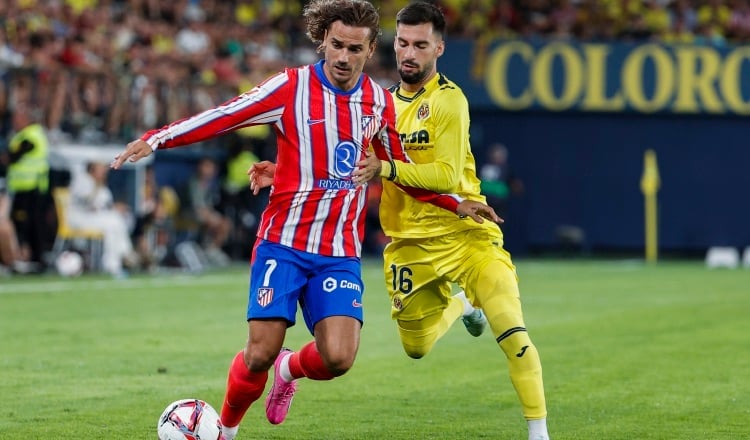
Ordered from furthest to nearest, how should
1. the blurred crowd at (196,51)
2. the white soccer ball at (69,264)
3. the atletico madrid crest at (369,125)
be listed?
1. the blurred crowd at (196,51)
2. the white soccer ball at (69,264)
3. the atletico madrid crest at (369,125)

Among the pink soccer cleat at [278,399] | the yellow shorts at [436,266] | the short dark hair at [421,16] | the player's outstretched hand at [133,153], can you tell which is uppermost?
the short dark hair at [421,16]

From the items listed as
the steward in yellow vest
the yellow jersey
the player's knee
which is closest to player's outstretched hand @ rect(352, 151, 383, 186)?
the yellow jersey

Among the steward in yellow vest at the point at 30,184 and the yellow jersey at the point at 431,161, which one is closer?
the yellow jersey at the point at 431,161

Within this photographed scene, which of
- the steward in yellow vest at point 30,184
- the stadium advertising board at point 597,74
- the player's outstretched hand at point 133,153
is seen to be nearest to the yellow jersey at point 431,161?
the player's outstretched hand at point 133,153

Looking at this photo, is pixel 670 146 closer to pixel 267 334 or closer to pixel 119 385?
pixel 119 385

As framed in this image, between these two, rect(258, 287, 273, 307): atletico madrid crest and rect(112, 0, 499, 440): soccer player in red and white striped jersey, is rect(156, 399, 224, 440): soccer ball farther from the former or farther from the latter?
rect(258, 287, 273, 307): atletico madrid crest

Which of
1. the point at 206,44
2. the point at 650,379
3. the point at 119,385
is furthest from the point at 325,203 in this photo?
the point at 206,44

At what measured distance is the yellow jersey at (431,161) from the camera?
287 inches

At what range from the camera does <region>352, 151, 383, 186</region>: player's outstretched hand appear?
6855mm

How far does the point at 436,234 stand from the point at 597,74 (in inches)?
776

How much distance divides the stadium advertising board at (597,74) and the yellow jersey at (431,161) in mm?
18999

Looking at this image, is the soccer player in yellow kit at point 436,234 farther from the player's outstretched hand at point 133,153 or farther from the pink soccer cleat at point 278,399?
the player's outstretched hand at point 133,153

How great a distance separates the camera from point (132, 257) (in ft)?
67.7

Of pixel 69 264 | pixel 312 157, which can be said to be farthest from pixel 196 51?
pixel 312 157
